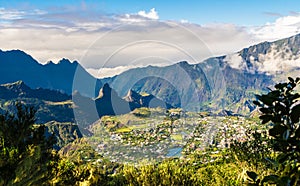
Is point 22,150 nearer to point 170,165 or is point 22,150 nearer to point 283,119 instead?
point 170,165

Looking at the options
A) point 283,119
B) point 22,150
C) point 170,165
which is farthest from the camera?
point 170,165

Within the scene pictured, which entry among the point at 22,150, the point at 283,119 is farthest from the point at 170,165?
the point at 283,119

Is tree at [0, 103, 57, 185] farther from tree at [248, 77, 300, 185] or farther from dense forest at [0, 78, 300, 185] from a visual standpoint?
tree at [248, 77, 300, 185]

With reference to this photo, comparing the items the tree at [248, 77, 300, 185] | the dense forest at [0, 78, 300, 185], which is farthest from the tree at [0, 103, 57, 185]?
the tree at [248, 77, 300, 185]

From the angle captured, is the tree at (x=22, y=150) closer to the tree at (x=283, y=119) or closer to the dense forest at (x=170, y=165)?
the dense forest at (x=170, y=165)

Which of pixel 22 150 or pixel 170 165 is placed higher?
pixel 22 150

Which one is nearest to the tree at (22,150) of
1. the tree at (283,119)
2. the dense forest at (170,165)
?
the dense forest at (170,165)

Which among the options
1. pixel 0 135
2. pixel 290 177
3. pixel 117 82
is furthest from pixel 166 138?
pixel 290 177

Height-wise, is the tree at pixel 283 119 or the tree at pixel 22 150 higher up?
the tree at pixel 283 119

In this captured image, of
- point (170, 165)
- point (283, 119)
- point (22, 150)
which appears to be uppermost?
point (283, 119)
